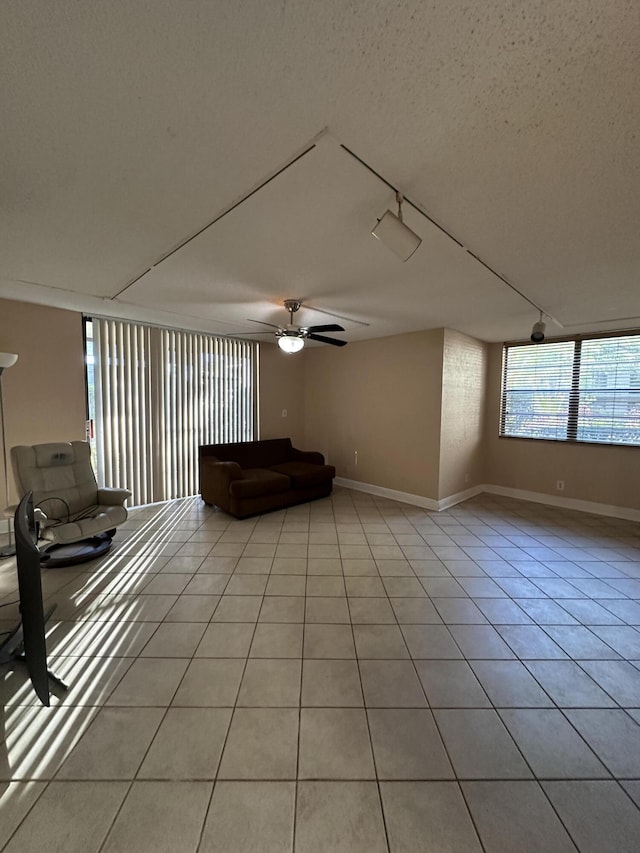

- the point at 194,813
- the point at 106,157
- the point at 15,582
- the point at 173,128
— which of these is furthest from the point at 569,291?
the point at 15,582

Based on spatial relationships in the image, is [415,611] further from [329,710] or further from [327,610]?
[329,710]

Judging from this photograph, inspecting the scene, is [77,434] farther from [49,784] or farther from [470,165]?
[470,165]

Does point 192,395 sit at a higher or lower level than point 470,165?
lower

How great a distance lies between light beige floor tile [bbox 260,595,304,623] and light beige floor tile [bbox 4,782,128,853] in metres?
1.06

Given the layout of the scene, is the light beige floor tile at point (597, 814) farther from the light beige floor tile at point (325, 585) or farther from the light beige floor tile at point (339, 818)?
the light beige floor tile at point (325, 585)

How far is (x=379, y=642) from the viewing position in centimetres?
201

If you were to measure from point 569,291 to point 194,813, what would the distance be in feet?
13.1

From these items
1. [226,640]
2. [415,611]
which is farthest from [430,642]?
[226,640]

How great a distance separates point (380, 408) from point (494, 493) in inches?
92.4

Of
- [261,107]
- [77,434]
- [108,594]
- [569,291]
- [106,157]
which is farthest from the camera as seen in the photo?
[77,434]

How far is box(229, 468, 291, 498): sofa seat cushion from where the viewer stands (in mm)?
3963

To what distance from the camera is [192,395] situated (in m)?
4.81

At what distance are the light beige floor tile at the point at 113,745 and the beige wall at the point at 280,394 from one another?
4.35 m

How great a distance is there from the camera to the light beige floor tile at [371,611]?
7.23ft
